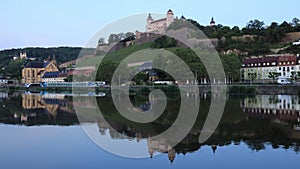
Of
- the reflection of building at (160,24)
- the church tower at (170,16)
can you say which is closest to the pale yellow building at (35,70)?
the reflection of building at (160,24)

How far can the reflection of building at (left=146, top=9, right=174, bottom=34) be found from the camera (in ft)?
370

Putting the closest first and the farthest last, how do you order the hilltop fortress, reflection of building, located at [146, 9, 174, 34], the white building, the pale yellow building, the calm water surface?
the calm water surface → the white building → the pale yellow building → the hilltop fortress → reflection of building, located at [146, 9, 174, 34]

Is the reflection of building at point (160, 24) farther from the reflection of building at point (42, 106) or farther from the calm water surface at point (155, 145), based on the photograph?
the calm water surface at point (155, 145)

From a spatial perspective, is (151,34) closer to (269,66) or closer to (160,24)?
(160,24)

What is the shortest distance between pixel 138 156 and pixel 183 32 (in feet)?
265

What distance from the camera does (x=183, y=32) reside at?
3536 inches

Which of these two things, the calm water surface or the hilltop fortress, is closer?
the calm water surface

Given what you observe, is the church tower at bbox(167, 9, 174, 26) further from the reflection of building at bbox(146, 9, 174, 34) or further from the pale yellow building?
the pale yellow building

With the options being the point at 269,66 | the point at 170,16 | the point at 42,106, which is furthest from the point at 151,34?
the point at 42,106

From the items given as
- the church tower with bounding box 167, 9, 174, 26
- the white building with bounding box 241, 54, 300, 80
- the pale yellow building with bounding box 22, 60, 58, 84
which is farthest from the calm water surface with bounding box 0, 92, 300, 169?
the church tower with bounding box 167, 9, 174, 26

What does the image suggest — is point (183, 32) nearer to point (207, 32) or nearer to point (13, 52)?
point (207, 32)

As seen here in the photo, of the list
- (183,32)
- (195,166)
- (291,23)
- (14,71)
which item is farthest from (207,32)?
(195,166)

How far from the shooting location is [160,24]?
11738 cm

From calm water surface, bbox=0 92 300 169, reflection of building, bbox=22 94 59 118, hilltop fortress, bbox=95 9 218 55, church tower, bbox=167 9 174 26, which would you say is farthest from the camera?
church tower, bbox=167 9 174 26
